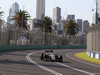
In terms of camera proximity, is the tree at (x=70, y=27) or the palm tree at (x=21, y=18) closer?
the palm tree at (x=21, y=18)

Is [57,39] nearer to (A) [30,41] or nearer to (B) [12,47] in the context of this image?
A: (A) [30,41]

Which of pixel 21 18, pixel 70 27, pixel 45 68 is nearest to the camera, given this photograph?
pixel 45 68

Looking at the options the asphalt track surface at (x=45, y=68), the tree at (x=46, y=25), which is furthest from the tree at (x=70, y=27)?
the asphalt track surface at (x=45, y=68)

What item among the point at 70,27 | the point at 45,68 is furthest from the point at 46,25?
the point at 45,68

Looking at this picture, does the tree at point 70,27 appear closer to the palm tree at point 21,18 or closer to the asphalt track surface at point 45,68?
the palm tree at point 21,18

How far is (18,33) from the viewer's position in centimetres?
4169

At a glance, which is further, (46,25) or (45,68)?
(46,25)

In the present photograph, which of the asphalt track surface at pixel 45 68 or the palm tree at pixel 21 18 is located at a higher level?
the palm tree at pixel 21 18

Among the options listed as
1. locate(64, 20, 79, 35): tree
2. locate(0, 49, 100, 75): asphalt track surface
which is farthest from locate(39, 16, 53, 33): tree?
locate(0, 49, 100, 75): asphalt track surface

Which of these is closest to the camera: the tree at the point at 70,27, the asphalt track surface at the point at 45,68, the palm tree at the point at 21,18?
the asphalt track surface at the point at 45,68

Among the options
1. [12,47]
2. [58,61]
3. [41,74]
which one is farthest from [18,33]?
[41,74]

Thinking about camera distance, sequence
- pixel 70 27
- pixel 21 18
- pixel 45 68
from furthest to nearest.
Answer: pixel 70 27 → pixel 21 18 → pixel 45 68

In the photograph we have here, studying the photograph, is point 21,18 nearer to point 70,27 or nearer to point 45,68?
point 70,27

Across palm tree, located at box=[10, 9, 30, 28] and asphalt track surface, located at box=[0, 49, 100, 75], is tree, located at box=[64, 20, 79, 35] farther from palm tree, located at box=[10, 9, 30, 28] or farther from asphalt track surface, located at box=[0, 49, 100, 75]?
asphalt track surface, located at box=[0, 49, 100, 75]
